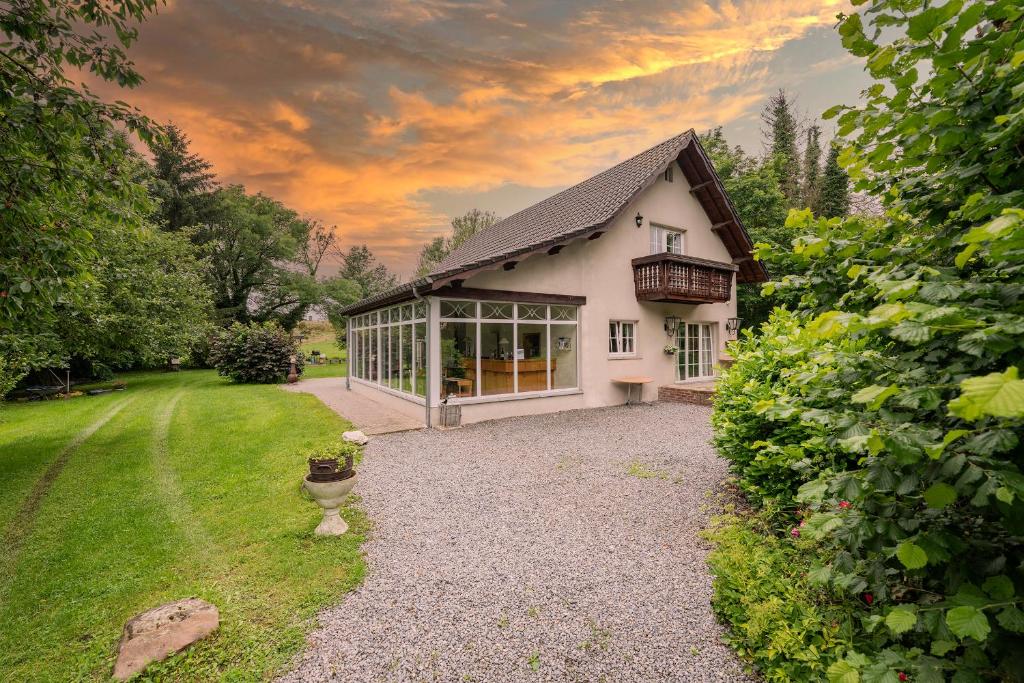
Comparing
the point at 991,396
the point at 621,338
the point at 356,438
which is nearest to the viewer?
the point at 991,396

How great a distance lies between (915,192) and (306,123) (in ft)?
39.0

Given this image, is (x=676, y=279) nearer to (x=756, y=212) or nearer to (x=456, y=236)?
(x=756, y=212)

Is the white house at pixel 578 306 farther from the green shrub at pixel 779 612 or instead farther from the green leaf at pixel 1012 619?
the green leaf at pixel 1012 619

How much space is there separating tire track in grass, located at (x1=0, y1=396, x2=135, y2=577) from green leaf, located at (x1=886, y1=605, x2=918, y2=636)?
6542 millimetres

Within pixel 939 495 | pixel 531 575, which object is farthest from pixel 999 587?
pixel 531 575

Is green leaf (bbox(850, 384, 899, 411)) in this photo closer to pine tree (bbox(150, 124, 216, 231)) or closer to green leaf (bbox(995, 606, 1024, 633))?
green leaf (bbox(995, 606, 1024, 633))

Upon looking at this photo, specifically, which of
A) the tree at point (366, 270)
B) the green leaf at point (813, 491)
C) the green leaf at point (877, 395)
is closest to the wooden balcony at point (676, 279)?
the green leaf at point (813, 491)

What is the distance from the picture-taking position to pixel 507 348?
10352 mm

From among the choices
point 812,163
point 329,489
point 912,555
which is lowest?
point 329,489

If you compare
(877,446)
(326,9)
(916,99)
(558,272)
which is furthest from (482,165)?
(877,446)

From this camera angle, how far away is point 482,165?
1288 cm

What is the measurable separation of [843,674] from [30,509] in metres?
8.32

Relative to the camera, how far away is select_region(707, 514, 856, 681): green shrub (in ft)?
7.77

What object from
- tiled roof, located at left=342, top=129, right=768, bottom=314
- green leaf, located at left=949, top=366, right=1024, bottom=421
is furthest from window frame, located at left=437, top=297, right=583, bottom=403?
green leaf, located at left=949, top=366, right=1024, bottom=421
